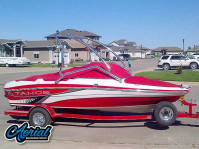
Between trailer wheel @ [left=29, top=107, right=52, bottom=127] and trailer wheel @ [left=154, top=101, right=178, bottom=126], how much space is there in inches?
109

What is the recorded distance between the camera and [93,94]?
6.45 m

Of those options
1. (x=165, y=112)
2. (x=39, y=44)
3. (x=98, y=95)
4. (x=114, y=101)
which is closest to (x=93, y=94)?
(x=98, y=95)

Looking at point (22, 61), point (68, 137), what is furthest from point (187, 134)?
point (22, 61)

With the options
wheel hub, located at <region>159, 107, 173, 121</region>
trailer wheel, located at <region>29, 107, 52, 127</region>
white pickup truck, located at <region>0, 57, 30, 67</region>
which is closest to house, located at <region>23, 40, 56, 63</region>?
white pickup truck, located at <region>0, 57, 30, 67</region>

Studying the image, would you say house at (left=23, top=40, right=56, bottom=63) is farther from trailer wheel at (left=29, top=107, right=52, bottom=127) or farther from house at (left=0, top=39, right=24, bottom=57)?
trailer wheel at (left=29, top=107, right=52, bottom=127)

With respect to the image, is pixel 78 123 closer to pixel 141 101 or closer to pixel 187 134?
pixel 141 101

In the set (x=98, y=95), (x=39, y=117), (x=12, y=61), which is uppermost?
(x=12, y=61)

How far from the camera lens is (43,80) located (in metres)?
6.85

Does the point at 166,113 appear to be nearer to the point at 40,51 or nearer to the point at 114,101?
the point at 114,101

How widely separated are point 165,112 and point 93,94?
6.11ft

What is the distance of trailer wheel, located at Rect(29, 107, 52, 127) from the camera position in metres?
6.72

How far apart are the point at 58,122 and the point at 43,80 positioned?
1464 millimetres

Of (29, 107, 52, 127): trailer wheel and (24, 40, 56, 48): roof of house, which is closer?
(29, 107, 52, 127): trailer wheel

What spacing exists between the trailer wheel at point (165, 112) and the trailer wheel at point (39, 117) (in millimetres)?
2780
